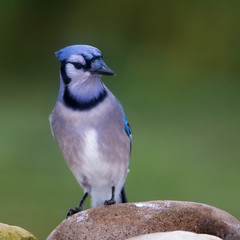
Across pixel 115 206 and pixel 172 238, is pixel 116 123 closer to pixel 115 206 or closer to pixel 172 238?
pixel 115 206

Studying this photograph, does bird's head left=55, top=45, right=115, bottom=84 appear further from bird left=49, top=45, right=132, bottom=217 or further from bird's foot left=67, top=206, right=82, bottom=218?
bird's foot left=67, top=206, right=82, bottom=218

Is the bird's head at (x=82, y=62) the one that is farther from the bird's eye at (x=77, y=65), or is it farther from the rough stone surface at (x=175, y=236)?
the rough stone surface at (x=175, y=236)

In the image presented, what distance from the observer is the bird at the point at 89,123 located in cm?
252

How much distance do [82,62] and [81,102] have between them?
0.53 ft

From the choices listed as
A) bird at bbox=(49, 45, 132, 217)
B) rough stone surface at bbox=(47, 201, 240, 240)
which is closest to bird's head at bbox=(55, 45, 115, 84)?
bird at bbox=(49, 45, 132, 217)

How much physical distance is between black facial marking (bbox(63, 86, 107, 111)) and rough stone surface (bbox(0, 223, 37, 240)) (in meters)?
0.53

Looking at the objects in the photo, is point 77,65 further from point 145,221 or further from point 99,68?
point 145,221

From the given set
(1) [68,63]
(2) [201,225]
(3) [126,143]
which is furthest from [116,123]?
(2) [201,225]

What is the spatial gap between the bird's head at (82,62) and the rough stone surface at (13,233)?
0.63 metres

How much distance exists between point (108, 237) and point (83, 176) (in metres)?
0.40

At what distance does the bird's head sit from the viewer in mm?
2498

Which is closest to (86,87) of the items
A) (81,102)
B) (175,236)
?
(81,102)

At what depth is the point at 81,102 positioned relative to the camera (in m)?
2.56

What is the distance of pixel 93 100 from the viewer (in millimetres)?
2564
